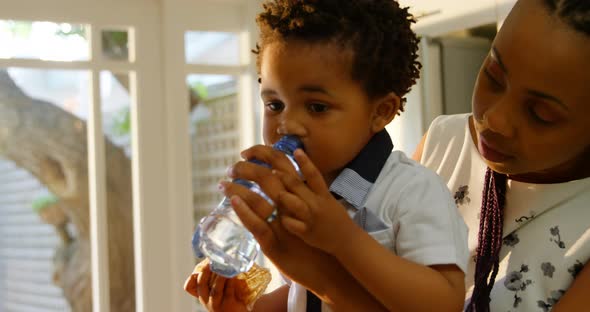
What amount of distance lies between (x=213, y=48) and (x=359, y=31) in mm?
2021

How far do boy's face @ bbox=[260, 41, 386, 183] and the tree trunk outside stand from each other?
1.84 m

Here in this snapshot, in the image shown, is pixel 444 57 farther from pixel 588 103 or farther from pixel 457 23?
pixel 588 103

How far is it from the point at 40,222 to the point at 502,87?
212 cm

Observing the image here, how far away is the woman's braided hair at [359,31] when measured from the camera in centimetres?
95

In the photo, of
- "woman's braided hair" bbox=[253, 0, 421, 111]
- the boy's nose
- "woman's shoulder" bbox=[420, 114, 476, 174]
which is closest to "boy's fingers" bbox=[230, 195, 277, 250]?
the boy's nose

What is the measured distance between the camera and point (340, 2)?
0.96m

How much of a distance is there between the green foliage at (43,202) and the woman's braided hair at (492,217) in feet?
6.23

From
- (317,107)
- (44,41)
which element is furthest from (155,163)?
(317,107)

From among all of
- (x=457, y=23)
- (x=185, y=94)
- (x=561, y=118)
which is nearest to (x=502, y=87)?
(x=561, y=118)

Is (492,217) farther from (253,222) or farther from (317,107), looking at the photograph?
(253,222)

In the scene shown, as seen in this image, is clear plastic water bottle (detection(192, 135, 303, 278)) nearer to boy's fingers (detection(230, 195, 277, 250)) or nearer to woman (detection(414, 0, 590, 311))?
boy's fingers (detection(230, 195, 277, 250))

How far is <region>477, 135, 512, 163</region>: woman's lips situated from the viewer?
41.3 inches

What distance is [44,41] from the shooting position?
2.54m

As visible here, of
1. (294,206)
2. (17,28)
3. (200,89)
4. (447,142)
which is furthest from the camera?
(200,89)
